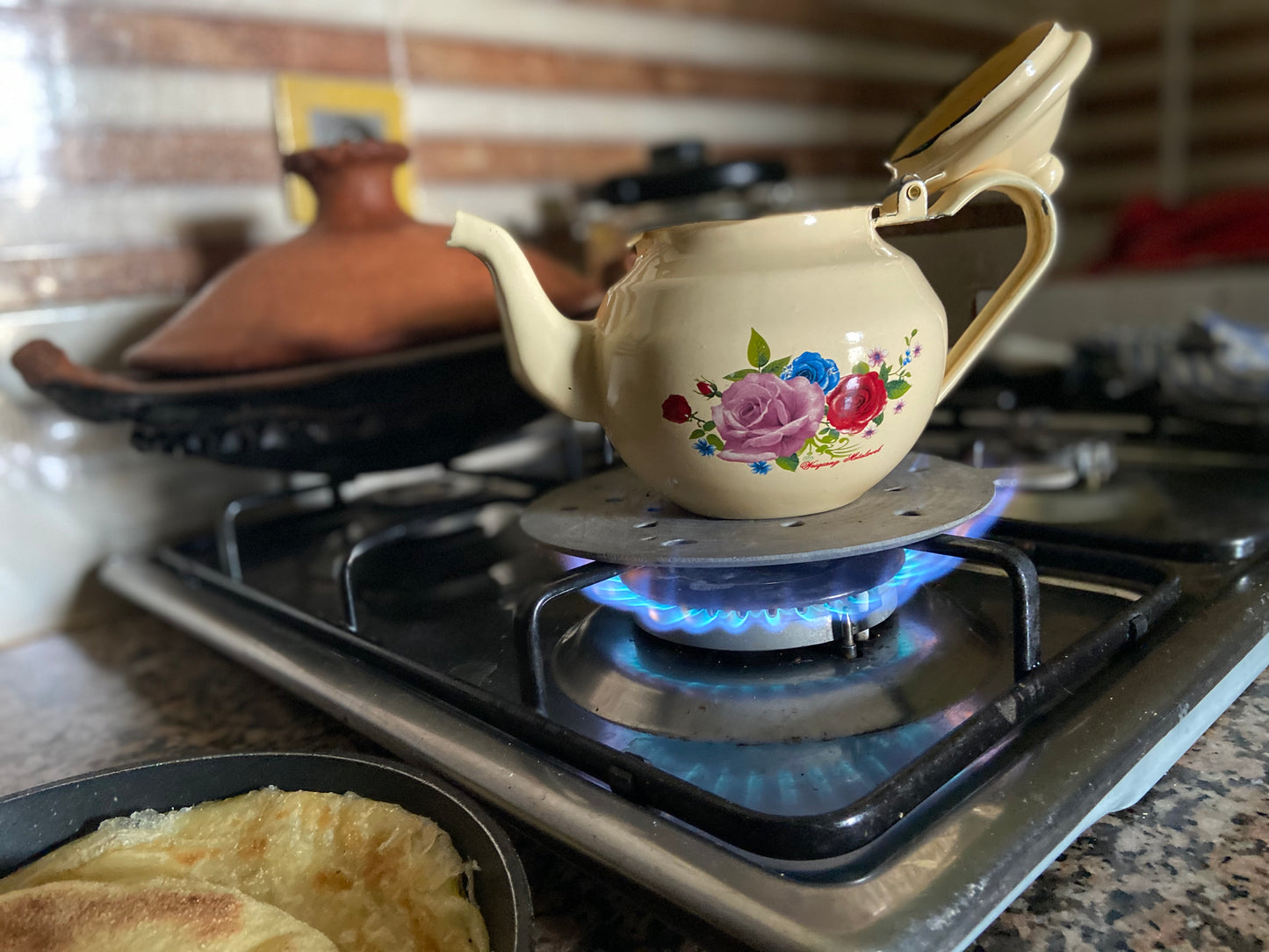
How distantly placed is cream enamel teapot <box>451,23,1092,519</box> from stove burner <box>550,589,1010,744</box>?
77 mm

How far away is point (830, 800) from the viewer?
0.35 m

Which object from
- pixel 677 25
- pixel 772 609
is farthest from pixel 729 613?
pixel 677 25

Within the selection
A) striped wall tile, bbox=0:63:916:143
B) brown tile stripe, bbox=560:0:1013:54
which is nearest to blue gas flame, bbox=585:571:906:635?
striped wall tile, bbox=0:63:916:143

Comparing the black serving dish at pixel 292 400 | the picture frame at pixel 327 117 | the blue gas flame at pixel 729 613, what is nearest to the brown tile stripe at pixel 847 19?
the picture frame at pixel 327 117

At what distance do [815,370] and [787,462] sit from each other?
5cm

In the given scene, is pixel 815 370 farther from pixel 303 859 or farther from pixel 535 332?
pixel 303 859

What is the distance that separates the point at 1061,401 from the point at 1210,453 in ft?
0.79

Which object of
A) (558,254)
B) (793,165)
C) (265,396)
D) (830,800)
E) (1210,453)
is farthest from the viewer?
(793,165)

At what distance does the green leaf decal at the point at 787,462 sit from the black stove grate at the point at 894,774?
91 millimetres

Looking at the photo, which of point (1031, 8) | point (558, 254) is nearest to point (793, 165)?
point (558, 254)

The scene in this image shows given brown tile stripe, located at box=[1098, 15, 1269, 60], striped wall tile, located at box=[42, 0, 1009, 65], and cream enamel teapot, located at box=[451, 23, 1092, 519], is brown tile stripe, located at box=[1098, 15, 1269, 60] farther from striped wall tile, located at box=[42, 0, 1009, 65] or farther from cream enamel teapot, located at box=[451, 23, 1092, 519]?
cream enamel teapot, located at box=[451, 23, 1092, 519]

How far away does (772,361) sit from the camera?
0.42 meters

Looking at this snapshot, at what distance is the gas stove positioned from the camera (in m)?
0.32

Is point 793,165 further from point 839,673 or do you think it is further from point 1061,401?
point 839,673
